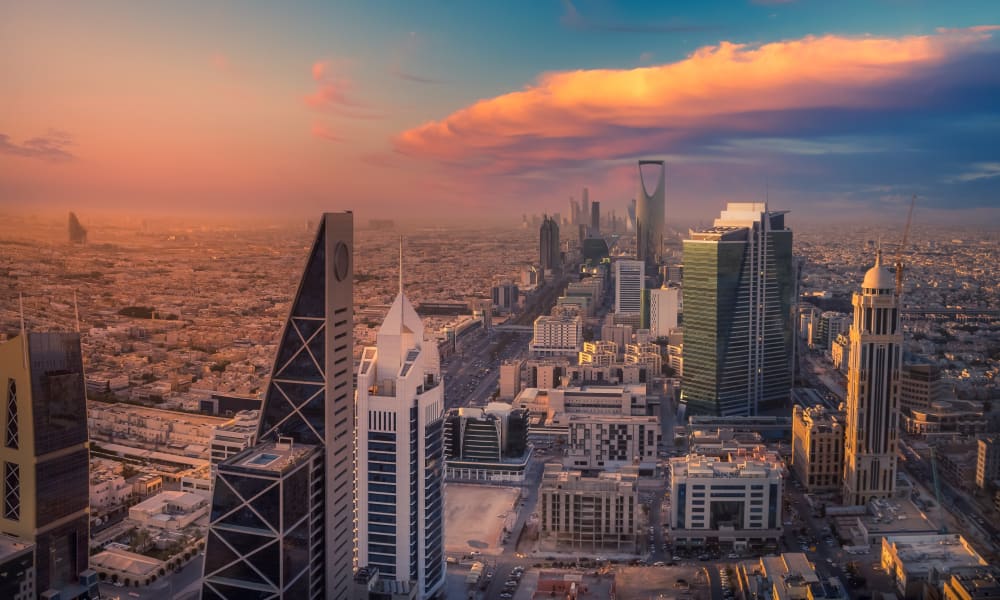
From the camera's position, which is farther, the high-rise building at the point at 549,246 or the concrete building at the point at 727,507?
the high-rise building at the point at 549,246

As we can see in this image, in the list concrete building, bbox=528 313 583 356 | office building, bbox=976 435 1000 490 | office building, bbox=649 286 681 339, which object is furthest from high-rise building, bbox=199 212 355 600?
office building, bbox=649 286 681 339

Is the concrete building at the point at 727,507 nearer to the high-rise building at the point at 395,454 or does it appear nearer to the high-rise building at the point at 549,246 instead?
the high-rise building at the point at 395,454

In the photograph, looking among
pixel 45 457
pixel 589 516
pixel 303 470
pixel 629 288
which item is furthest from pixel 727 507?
pixel 629 288

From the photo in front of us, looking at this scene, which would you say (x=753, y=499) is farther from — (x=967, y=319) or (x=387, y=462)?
(x=387, y=462)

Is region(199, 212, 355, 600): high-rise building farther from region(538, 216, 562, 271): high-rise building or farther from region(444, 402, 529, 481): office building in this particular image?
region(538, 216, 562, 271): high-rise building

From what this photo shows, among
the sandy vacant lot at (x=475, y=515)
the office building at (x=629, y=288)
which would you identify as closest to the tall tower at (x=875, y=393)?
the sandy vacant lot at (x=475, y=515)

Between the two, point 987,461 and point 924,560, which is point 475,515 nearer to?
point 924,560

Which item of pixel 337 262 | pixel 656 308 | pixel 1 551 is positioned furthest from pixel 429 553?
pixel 656 308
